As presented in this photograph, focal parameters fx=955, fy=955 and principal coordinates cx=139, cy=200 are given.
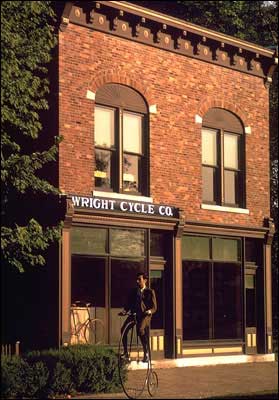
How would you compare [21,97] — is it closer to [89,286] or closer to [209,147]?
[89,286]

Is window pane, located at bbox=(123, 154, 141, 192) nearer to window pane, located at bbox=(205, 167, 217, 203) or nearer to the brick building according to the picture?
the brick building

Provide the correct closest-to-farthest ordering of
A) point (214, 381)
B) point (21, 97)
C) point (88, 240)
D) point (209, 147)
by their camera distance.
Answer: point (21, 97)
point (214, 381)
point (88, 240)
point (209, 147)

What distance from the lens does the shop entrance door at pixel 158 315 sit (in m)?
26.4

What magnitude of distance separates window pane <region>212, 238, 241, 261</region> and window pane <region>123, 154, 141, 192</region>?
11.5 ft

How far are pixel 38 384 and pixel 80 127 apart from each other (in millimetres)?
8419

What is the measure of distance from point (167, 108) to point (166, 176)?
1971mm

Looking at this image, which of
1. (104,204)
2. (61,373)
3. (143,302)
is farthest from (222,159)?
(61,373)

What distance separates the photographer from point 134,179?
86.5 ft

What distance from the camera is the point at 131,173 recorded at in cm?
2630

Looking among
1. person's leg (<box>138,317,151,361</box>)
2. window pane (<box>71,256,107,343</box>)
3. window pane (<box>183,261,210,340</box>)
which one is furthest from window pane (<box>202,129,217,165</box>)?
person's leg (<box>138,317,151,361</box>)

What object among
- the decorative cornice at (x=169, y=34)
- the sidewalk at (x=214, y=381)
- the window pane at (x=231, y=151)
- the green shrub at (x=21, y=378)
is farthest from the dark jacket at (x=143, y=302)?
the window pane at (x=231, y=151)

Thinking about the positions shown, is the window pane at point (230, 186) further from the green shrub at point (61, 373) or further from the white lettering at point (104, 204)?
the green shrub at point (61, 373)

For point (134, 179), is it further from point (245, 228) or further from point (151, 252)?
point (245, 228)

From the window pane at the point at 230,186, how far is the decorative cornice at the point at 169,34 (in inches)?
132
